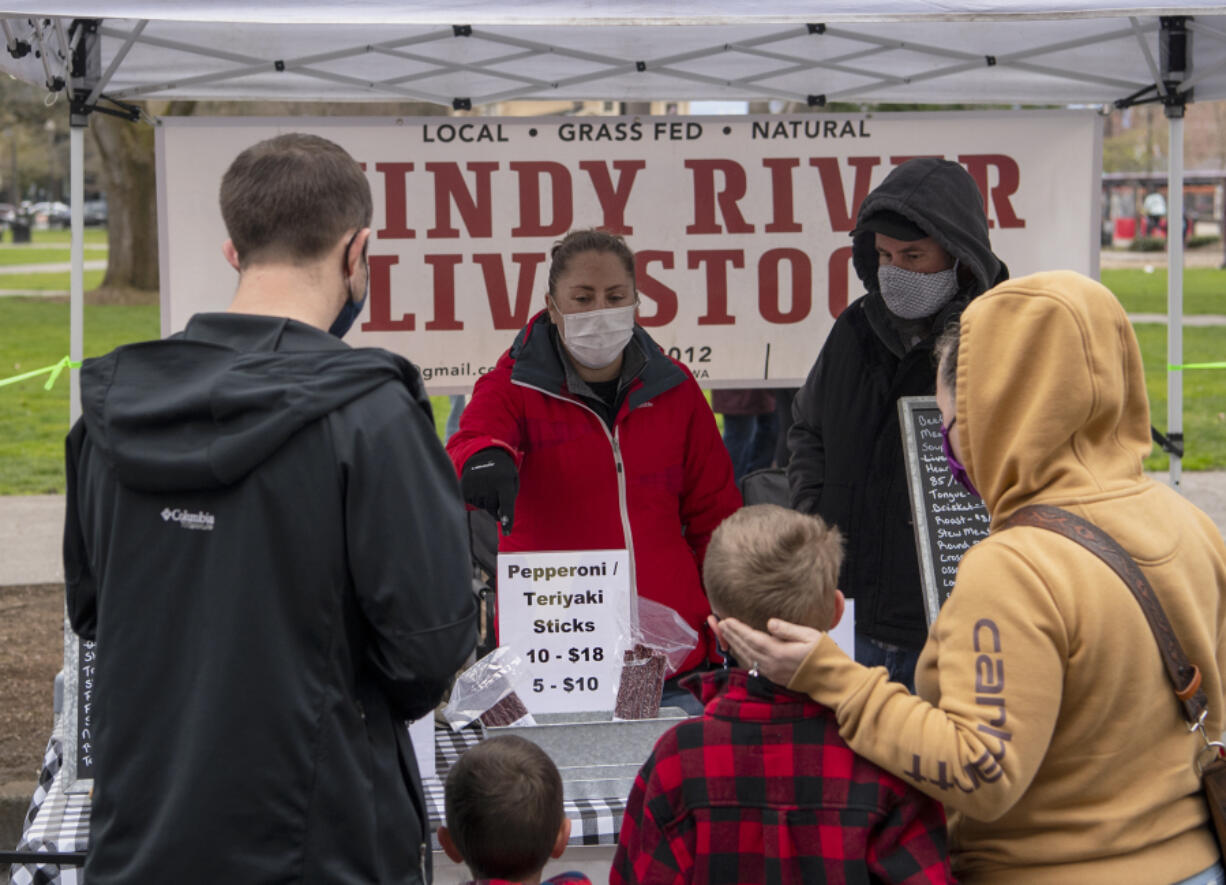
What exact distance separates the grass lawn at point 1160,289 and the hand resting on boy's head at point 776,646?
1900cm

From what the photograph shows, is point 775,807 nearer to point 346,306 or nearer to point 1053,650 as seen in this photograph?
point 1053,650

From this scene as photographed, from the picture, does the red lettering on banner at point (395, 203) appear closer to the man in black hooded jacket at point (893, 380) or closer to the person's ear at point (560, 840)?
the man in black hooded jacket at point (893, 380)

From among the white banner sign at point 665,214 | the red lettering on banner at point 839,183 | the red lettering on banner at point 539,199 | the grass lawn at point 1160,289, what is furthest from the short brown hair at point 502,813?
the grass lawn at point 1160,289

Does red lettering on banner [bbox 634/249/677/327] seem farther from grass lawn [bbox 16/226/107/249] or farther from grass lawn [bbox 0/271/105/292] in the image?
grass lawn [bbox 16/226/107/249]

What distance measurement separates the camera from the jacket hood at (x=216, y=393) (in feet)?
5.07

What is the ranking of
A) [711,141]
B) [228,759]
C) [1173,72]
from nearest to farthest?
[228,759] < [1173,72] < [711,141]

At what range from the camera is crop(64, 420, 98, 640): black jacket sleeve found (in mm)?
1791

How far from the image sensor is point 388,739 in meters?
1.70

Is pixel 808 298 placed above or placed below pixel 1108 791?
above

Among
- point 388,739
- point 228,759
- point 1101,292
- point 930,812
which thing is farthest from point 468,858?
point 1101,292

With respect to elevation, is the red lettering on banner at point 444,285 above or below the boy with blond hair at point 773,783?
above

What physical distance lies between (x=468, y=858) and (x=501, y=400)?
1376 mm

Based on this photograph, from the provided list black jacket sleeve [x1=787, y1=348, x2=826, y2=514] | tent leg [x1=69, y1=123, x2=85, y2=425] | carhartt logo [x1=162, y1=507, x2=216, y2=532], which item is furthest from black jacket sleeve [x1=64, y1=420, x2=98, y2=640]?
tent leg [x1=69, y1=123, x2=85, y2=425]

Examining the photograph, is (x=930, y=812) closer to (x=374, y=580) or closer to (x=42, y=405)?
(x=374, y=580)
